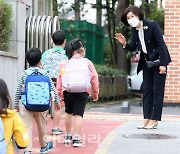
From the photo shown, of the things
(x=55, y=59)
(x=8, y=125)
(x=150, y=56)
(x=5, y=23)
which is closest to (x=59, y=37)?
(x=55, y=59)

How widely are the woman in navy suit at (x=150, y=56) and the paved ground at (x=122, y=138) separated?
13.4 inches

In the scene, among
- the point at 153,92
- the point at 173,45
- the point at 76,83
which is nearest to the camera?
the point at 76,83

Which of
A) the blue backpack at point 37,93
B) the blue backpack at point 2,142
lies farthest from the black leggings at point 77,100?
the blue backpack at point 2,142

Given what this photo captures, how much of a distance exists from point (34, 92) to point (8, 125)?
1.97 metres

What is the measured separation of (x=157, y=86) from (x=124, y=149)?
2272 mm

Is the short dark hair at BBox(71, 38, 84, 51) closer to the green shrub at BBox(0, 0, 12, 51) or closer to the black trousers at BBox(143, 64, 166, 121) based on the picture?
the green shrub at BBox(0, 0, 12, 51)

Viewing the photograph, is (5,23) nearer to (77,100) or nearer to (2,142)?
(77,100)

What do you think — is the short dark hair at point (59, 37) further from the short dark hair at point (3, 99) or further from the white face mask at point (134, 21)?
the short dark hair at point (3, 99)

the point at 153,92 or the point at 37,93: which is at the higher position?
the point at 37,93

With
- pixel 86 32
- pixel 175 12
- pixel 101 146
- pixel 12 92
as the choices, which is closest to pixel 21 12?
pixel 12 92

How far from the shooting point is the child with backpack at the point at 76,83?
7.93 meters

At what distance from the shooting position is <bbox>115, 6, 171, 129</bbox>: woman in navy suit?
950 cm

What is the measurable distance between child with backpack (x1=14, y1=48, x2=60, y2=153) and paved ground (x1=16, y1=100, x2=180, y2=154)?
21.0 inches

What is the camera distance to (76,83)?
790cm
